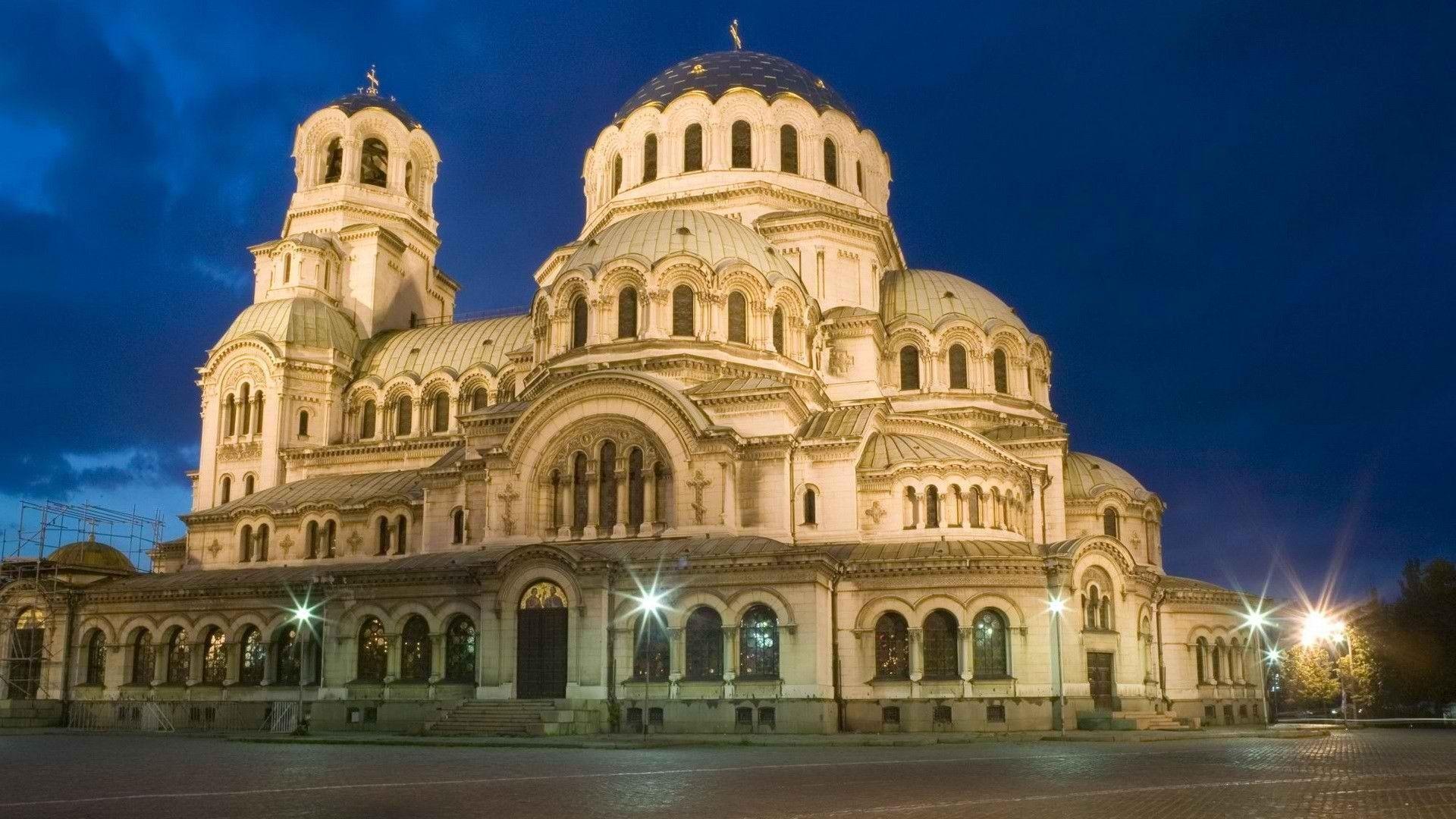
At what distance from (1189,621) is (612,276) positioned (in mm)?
23887

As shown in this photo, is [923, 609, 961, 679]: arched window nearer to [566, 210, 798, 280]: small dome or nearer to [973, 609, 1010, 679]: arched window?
[973, 609, 1010, 679]: arched window

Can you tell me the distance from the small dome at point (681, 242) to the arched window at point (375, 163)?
726 inches

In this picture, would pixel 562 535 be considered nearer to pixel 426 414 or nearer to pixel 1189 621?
pixel 426 414

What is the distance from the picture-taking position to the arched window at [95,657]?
156 ft

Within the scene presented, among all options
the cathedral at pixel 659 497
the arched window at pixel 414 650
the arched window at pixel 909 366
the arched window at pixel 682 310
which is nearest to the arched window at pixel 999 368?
the cathedral at pixel 659 497

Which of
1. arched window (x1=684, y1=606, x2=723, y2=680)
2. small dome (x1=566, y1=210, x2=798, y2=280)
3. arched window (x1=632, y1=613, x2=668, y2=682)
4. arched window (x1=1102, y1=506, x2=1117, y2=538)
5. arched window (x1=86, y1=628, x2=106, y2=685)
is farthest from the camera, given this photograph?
arched window (x1=1102, y1=506, x2=1117, y2=538)

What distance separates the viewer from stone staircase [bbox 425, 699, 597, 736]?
113 feet

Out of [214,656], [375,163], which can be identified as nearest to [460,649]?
[214,656]

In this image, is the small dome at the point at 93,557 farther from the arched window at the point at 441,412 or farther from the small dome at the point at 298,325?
the arched window at the point at 441,412

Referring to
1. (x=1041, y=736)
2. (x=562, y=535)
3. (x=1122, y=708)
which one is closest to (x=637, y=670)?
(x=562, y=535)

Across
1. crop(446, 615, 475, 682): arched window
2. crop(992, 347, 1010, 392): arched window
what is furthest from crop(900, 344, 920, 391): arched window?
crop(446, 615, 475, 682): arched window

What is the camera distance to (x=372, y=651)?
137ft

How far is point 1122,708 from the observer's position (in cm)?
3959

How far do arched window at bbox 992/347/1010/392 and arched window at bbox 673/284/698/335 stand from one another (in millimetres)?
14096
